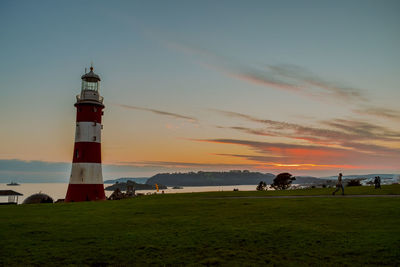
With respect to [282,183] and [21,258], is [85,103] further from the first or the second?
[282,183]

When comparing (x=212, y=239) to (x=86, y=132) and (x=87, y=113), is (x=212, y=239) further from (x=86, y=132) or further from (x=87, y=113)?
(x=87, y=113)

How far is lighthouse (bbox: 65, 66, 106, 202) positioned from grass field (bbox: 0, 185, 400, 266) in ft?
52.6

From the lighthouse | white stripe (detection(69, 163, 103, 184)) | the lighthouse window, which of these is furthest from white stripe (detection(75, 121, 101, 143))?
the lighthouse window

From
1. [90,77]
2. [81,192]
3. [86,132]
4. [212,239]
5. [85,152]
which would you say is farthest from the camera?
[90,77]

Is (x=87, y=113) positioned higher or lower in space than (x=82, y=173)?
higher

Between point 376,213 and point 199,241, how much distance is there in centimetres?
1039

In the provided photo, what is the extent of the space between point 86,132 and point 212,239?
83.9 ft

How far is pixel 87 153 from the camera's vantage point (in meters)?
33.7

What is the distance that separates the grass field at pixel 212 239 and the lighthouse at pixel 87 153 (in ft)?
52.6

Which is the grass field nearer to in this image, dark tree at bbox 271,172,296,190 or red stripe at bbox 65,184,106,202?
red stripe at bbox 65,184,106,202

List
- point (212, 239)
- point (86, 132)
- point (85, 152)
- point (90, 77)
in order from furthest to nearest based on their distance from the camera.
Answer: point (90, 77) → point (86, 132) → point (85, 152) → point (212, 239)

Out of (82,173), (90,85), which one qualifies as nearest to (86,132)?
(82,173)

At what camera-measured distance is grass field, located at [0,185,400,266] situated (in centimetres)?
997

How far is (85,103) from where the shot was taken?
113 feet
